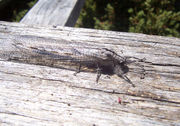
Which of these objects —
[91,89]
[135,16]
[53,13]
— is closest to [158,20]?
[135,16]

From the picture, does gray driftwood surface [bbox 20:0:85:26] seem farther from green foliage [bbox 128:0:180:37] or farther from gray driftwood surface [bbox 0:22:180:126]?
green foliage [bbox 128:0:180:37]

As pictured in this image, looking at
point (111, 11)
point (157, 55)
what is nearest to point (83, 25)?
point (111, 11)

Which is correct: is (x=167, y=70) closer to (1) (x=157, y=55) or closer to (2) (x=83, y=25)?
(1) (x=157, y=55)

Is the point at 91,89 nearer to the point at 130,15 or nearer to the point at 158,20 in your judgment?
the point at 158,20

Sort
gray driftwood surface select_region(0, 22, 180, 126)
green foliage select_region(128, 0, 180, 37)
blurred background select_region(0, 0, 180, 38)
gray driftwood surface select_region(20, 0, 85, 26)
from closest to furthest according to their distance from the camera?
1. gray driftwood surface select_region(0, 22, 180, 126)
2. gray driftwood surface select_region(20, 0, 85, 26)
3. green foliage select_region(128, 0, 180, 37)
4. blurred background select_region(0, 0, 180, 38)

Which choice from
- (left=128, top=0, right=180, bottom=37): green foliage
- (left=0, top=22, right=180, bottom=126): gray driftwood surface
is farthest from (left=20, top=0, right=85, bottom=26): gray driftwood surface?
(left=128, top=0, right=180, bottom=37): green foliage

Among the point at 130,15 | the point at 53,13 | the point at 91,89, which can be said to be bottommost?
the point at 91,89

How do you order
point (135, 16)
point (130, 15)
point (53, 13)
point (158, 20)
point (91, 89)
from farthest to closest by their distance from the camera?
point (130, 15) → point (135, 16) → point (158, 20) → point (53, 13) → point (91, 89)
